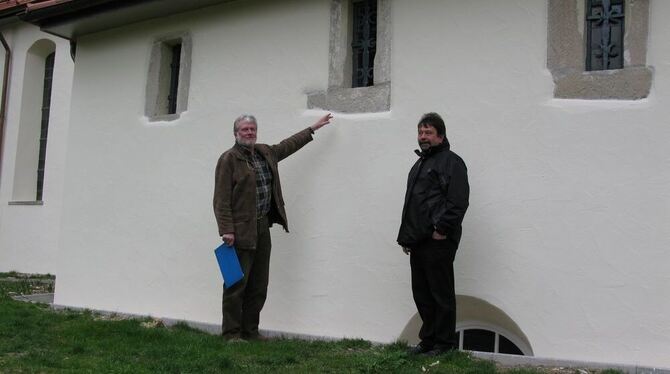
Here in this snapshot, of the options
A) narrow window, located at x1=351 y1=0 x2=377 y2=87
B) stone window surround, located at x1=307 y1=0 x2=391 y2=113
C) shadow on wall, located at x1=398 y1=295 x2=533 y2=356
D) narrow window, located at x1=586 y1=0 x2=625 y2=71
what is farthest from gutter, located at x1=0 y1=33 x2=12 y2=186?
narrow window, located at x1=586 y1=0 x2=625 y2=71

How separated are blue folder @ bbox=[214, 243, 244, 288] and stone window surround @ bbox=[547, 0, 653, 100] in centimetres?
271

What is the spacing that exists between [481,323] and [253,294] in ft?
6.13

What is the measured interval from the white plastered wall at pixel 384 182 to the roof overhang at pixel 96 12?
0.15 m

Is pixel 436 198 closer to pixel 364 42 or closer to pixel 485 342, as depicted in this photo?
pixel 485 342

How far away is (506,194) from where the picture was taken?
5.15 m

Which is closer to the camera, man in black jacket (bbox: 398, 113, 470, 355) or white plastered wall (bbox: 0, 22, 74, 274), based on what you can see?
man in black jacket (bbox: 398, 113, 470, 355)

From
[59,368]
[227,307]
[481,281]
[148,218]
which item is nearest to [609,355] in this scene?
[481,281]

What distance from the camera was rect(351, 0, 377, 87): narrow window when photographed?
6.04 meters

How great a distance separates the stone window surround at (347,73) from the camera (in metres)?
5.79

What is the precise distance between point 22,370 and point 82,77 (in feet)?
14.4

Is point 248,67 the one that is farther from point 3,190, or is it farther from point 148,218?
point 3,190

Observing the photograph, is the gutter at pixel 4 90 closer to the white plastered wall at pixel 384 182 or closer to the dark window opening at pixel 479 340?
the white plastered wall at pixel 384 182

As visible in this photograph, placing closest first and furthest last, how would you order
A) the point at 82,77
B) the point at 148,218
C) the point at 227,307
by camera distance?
the point at 227,307
the point at 148,218
the point at 82,77

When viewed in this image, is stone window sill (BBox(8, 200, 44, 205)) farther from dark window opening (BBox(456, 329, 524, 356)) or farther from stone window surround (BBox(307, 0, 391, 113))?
dark window opening (BBox(456, 329, 524, 356))
